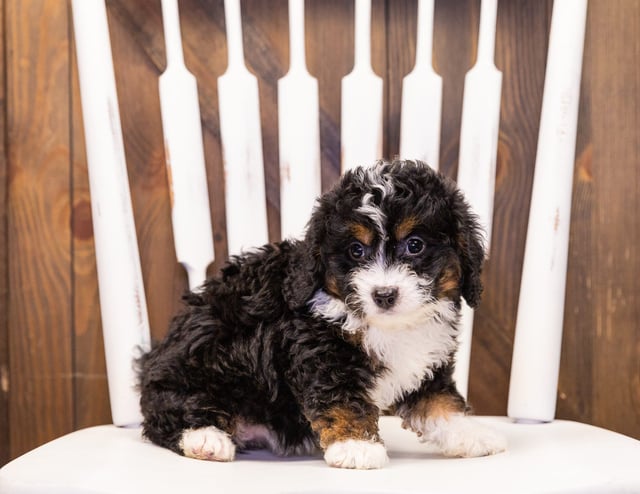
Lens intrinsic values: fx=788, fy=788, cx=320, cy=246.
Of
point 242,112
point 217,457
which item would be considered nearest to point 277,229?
point 242,112

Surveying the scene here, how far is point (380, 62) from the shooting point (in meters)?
1.88

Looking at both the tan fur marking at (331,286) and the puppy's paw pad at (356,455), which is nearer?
the puppy's paw pad at (356,455)

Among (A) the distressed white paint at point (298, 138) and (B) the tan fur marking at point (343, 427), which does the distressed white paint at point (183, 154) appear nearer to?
(A) the distressed white paint at point (298, 138)

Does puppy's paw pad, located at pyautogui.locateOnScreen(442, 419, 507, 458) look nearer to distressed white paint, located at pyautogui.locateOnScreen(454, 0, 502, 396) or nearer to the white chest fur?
the white chest fur

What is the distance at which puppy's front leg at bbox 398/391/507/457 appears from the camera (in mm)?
1302

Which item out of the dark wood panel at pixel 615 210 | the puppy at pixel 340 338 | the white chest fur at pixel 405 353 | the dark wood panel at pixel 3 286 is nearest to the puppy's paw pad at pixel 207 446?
the puppy at pixel 340 338

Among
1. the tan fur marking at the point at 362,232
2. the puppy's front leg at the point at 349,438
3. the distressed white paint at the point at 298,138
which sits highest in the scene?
the distressed white paint at the point at 298,138

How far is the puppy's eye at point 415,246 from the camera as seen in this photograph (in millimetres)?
1266

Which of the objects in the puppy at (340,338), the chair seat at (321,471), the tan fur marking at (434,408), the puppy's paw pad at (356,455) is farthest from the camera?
the tan fur marking at (434,408)

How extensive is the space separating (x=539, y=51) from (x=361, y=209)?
86 centimetres

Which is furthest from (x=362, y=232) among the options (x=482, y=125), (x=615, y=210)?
(x=615, y=210)

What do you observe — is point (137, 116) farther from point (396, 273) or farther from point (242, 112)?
point (396, 273)

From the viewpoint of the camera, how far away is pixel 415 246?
4.17 feet

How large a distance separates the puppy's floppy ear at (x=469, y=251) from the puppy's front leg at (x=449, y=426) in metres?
0.19
